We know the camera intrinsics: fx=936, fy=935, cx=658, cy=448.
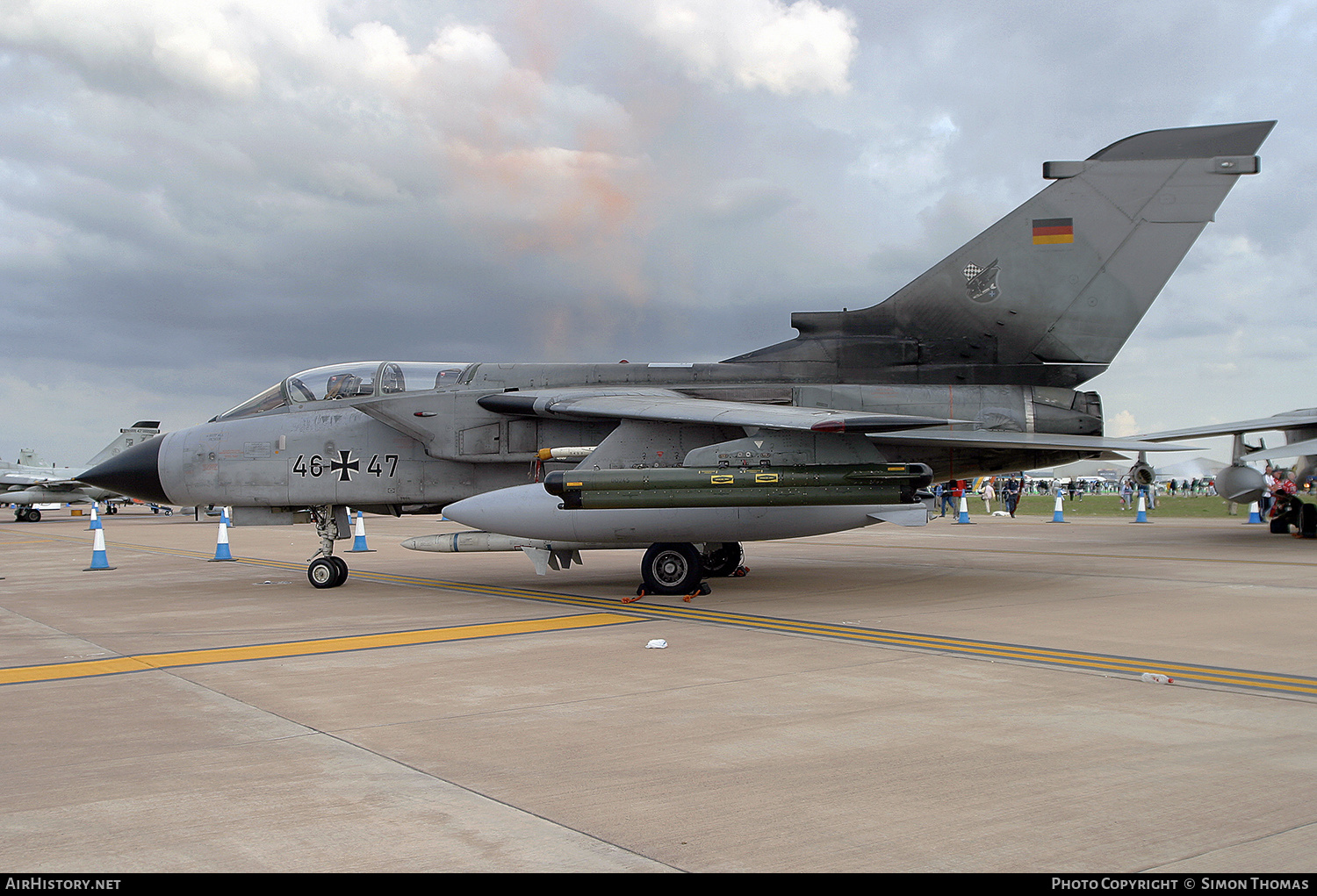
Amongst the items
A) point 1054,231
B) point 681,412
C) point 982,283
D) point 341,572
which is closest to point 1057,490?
point 1054,231

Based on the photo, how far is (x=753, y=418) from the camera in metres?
9.87

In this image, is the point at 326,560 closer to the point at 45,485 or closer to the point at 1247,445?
the point at 1247,445

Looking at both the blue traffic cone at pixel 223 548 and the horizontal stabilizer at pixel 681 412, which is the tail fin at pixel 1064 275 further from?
the blue traffic cone at pixel 223 548

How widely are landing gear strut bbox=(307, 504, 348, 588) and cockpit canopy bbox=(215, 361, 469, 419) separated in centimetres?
155

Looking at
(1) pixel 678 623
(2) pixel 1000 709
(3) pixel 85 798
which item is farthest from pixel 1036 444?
(3) pixel 85 798

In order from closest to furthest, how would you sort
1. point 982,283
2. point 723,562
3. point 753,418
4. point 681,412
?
1. point 753,418
2. point 681,412
3. point 982,283
4. point 723,562

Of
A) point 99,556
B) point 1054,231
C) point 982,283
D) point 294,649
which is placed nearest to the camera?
point 294,649

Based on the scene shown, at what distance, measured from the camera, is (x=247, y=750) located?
473 centimetres

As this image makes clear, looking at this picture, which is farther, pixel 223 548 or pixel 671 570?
pixel 223 548

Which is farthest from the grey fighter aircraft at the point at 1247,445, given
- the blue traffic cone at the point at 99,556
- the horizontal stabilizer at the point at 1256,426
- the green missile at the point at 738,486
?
the blue traffic cone at the point at 99,556

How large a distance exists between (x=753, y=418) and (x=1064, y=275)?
15.9 feet

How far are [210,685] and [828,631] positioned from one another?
500cm

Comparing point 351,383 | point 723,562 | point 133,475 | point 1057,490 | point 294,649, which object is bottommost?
point 294,649

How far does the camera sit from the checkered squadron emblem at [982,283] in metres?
11.8
